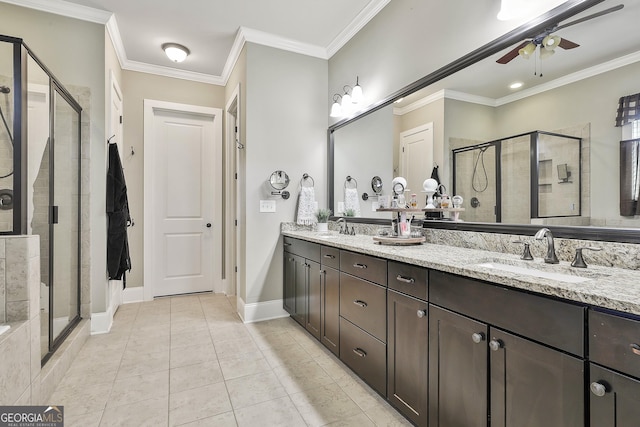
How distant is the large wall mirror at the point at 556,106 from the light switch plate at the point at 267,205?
1.51m

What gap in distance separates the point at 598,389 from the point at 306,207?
2711 millimetres

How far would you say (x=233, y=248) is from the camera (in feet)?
13.4

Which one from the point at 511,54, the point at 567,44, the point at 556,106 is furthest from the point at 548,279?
the point at 511,54

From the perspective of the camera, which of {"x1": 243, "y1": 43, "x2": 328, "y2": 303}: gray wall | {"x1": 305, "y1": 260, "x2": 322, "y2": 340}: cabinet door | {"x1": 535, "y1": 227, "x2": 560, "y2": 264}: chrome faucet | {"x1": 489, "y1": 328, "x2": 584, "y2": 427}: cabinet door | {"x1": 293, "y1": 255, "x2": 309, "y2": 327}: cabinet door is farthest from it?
{"x1": 243, "y1": 43, "x2": 328, "y2": 303}: gray wall

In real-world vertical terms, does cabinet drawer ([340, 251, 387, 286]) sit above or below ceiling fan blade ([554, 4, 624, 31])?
below

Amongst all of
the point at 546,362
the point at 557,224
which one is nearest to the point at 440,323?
the point at 546,362

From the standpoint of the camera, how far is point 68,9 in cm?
276

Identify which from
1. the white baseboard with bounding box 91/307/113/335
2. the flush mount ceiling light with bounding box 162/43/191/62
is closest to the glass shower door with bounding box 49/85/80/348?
Result: the white baseboard with bounding box 91/307/113/335

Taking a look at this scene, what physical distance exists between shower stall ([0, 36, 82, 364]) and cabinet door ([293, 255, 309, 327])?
181 centimetres

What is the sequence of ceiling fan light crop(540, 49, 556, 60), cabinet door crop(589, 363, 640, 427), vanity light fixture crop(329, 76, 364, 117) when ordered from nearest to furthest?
cabinet door crop(589, 363, 640, 427)
ceiling fan light crop(540, 49, 556, 60)
vanity light fixture crop(329, 76, 364, 117)

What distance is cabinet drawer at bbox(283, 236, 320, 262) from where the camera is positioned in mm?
2564

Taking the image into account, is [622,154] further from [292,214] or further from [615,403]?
[292,214]

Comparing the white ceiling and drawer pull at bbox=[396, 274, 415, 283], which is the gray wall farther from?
drawer pull at bbox=[396, 274, 415, 283]

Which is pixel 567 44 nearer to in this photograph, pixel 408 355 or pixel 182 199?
pixel 408 355
